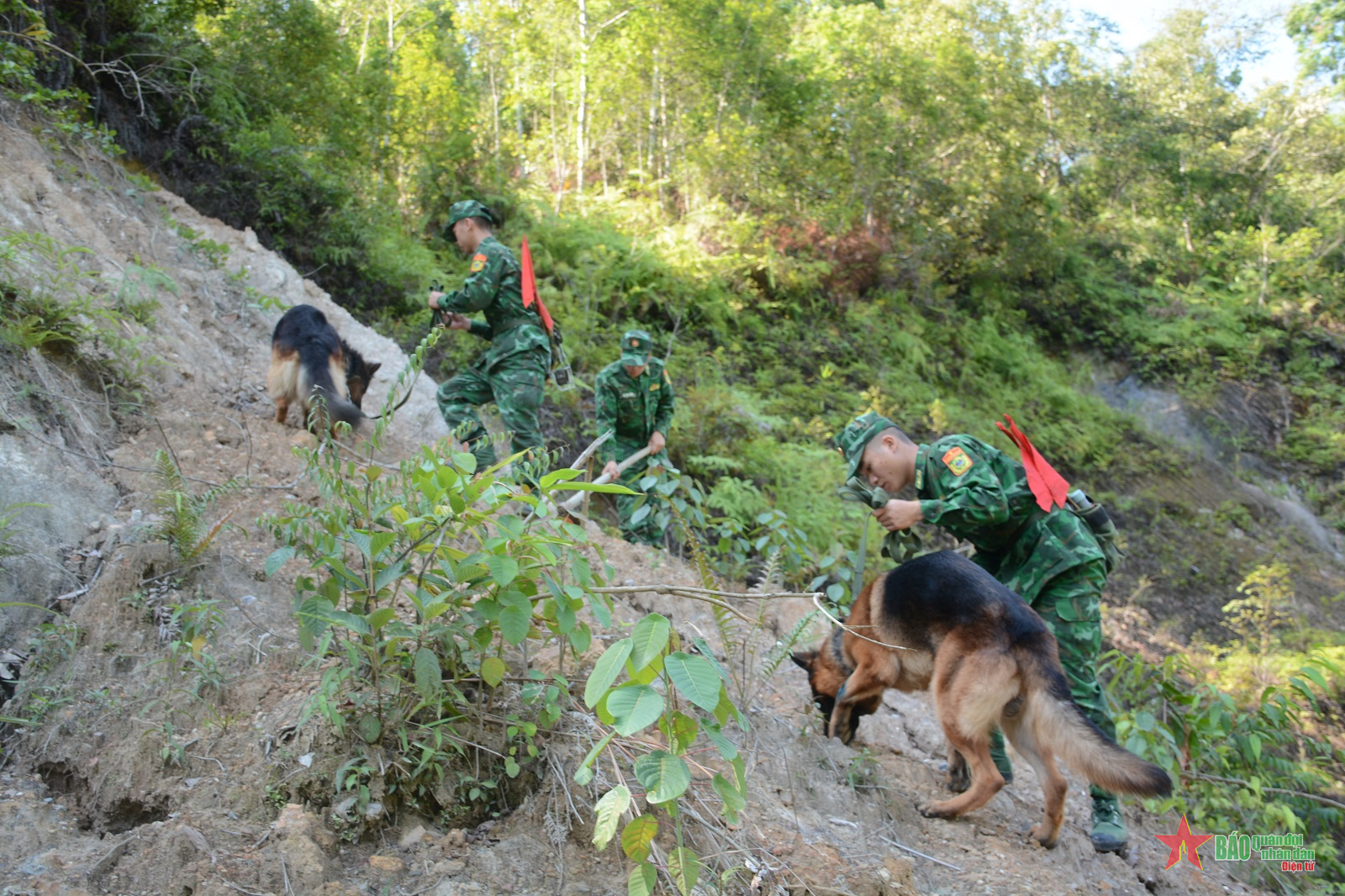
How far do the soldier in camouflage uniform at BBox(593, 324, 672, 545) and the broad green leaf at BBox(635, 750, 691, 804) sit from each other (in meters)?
5.00

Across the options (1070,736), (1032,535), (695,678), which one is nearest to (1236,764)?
A: (1032,535)

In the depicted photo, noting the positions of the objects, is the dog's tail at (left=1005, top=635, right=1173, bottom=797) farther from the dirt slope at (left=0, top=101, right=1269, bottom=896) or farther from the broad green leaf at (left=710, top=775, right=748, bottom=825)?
the broad green leaf at (left=710, top=775, right=748, bottom=825)

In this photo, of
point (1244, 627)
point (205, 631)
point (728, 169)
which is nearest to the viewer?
point (205, 631)

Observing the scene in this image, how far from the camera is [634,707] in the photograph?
168 cm

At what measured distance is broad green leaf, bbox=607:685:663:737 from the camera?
1616 mm

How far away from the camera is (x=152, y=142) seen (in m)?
8.12

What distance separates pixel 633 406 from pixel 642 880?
5.52m

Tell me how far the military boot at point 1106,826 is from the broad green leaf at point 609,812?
9.14 feet

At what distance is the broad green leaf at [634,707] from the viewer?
1616mm

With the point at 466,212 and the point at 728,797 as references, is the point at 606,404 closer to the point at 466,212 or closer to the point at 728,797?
the point at 466,212

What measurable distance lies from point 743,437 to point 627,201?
666 centimetres

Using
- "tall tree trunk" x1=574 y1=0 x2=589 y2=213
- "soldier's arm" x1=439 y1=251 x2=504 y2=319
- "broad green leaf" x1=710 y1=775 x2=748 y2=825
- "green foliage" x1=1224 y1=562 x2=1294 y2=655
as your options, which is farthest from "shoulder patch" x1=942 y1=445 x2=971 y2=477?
"tall tree trunk" x1=574 y1=0 x2=589 y2=213

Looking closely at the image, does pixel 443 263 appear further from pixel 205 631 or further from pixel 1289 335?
pixel 1289 335

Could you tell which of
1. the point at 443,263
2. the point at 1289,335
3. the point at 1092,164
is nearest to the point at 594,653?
the point at 443,263
